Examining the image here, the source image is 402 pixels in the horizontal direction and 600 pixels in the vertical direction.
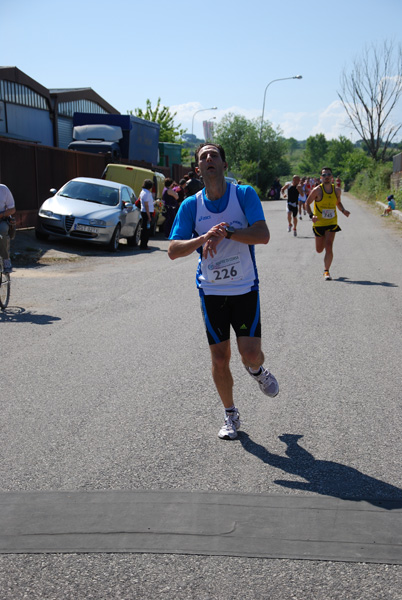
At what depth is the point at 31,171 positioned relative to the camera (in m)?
20.9

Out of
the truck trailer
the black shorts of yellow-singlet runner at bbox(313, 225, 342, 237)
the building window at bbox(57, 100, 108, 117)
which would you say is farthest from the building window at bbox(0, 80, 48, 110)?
the black shorts of yellow-singlet runner at bbox(313, 225, 342, 237)

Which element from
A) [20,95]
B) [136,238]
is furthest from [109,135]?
[20,95]

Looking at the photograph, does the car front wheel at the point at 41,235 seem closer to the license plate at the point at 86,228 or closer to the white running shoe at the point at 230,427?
the license plate at the point at 86,228

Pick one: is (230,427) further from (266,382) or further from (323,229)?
(323,229)

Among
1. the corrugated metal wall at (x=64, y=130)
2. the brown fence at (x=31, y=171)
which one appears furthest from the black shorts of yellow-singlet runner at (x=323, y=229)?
the corrugated metal wall at (x=64, y=130)

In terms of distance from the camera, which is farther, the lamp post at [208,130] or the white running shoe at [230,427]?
the lamp post at [208,130]

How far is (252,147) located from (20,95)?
47126 mm

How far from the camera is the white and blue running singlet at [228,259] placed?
15.5 feet

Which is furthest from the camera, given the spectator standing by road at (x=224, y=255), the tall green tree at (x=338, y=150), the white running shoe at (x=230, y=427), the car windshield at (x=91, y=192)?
the tall green tree at (x=338, y=150)

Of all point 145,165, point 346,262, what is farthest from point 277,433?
point 145,165

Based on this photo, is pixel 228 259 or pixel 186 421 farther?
pixel 186 421

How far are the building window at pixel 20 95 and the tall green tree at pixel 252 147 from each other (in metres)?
33.4

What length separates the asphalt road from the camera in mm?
3154

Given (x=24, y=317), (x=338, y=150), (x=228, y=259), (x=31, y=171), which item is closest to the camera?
(x=228, y=259)
